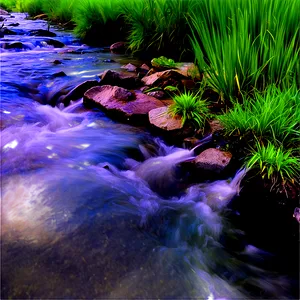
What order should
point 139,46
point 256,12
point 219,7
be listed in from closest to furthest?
point 256,12, point 219,7, point 139,46

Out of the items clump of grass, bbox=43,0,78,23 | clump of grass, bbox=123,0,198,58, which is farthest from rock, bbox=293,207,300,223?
clump of grass, bbox=43,0,78,23

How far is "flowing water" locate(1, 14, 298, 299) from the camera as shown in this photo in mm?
1542

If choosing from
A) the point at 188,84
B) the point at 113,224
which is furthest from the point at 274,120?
the point at 188,84

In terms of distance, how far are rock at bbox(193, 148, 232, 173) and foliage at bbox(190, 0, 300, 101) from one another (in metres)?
0.75

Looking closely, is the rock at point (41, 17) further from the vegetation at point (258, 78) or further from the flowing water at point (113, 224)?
the flowing water at point (113, 224)

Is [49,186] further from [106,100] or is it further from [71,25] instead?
[71,25]

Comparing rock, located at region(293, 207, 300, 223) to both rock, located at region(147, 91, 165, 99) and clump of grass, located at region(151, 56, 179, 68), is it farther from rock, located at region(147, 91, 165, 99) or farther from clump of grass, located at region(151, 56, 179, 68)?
clump of grass, located at region(151, 56, 179, 68)

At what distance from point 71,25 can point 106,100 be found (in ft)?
26.5

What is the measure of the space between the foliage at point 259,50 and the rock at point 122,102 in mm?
843

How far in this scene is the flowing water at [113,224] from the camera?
5.06 feet

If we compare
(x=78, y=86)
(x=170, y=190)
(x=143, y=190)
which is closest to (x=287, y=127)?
(x=170, y=190)

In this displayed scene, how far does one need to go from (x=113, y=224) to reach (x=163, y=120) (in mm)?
1555

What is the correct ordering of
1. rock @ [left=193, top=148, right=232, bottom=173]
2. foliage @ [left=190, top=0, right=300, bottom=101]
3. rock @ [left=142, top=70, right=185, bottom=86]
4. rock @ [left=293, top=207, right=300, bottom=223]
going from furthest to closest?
1. rock @ [left=142, top=70, right=185, bottom=86]
2. foliage @ [left=190, top=0, right=300, bottom=101]
3. rock @ [left=193, top=148, right=232, bottom=173]
4. rock @ [left=293, top=207, right=300, bottom=223]

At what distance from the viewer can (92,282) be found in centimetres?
151
